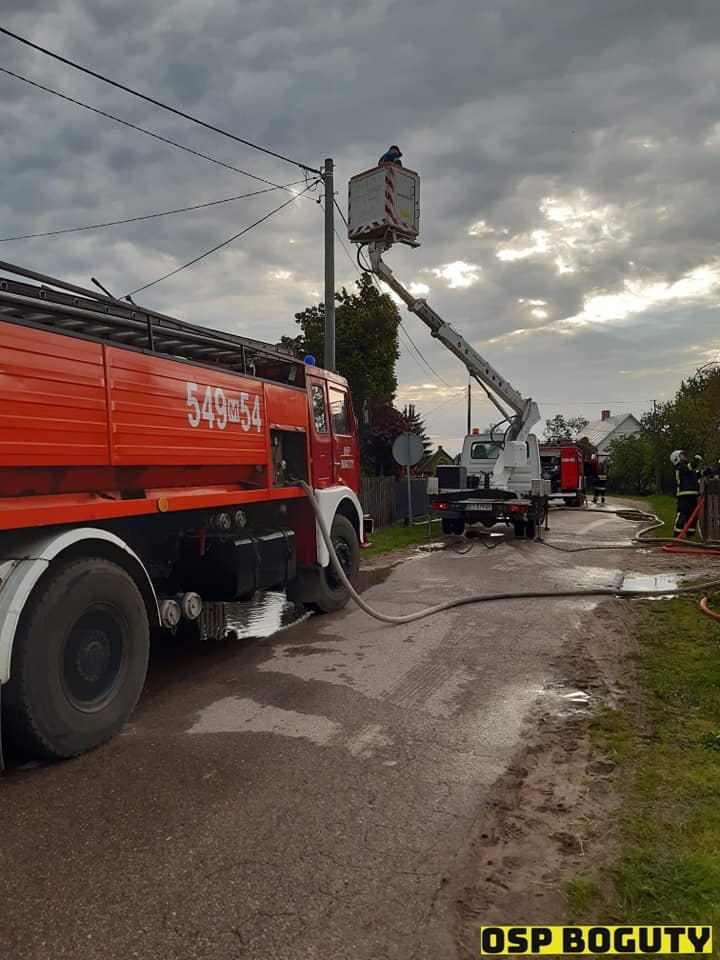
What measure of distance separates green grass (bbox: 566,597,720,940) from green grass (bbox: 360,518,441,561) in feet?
26.4

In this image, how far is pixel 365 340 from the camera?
2216cm

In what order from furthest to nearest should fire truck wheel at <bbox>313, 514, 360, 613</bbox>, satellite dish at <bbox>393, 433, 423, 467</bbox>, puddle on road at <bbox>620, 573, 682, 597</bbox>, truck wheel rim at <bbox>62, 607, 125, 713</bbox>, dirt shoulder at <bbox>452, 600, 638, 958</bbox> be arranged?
1. satellite dish at <bbox>393, 433, 423, 467</bbox>
2. puddle on road at <bbox>620, 573, 682, 597</bbox>
3. fire truck wheel at <bbox>313, 514, 360, 613</bbox>
4. truck wheel rim at <bbox>62, 607, 125, 713</bbox>
5. dirt shoulder at <bbox>452, 600, 638, 958</bbox>

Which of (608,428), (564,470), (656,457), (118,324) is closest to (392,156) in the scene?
(118,324)

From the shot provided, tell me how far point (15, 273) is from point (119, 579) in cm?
196

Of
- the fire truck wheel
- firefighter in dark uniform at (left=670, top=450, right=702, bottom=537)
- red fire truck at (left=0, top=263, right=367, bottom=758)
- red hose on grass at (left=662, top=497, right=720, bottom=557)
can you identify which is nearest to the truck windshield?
firefighter in dark uniform at (left=670, top=450, right=702, bottom=537)

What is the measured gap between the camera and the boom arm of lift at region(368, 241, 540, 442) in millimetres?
14000

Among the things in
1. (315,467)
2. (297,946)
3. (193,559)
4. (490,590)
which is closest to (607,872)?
(297,946)

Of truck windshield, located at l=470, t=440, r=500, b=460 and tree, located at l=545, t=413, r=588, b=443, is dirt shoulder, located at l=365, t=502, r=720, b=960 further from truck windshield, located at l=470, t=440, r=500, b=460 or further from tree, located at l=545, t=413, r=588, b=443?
tree, located at l=545, t=413, r=588, b=443

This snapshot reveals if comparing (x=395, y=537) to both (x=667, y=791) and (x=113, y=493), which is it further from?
(x=667, y=791)

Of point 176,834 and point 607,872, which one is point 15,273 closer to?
point 176,834

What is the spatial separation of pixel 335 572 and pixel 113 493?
3.63m

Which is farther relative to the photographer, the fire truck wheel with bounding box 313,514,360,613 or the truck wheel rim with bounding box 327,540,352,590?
the truck wheel rim with bounding box 327,540,352,590

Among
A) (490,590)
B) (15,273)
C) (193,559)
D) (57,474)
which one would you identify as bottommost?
(490,590)

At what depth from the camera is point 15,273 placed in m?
4.06
